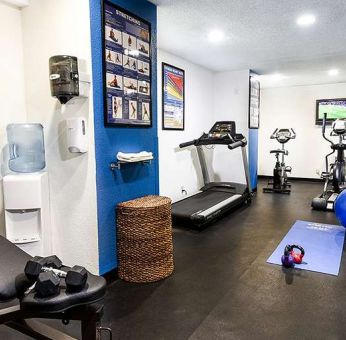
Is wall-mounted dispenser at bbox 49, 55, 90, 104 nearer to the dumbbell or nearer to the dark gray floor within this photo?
the dumbbell

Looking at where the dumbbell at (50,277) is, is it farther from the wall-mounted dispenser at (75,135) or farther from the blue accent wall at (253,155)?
the blue accent wall at (253,155)

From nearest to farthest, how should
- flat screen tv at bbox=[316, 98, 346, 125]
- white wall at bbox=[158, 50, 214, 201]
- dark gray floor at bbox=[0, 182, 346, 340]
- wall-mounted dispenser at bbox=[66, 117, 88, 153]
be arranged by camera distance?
1. dark gray floor at bbox=[0, 182, 346, 340]
2. wall-mounted dispenser at bbox=[66, 117, 88, 153]
3. white wall at bbox=[158, 50, 214, 201]
4. flat screen tv at bbox=[316, 98, 346, 125]

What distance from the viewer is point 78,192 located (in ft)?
8.57

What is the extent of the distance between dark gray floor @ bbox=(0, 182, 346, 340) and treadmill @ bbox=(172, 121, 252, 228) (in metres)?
0.63

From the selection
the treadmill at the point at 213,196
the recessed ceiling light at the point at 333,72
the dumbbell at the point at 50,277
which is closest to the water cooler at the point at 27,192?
the dumbbell at the point at 50,277

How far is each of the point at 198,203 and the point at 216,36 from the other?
2.43 meters

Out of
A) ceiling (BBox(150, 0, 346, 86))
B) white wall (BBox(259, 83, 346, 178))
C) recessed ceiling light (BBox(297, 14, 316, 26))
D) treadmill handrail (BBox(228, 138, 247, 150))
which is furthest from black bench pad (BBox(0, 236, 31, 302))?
white wall (BBox(259, 83, 346, 178))

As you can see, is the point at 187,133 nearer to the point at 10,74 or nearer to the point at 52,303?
the point at 10,74

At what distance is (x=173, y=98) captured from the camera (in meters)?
5.27

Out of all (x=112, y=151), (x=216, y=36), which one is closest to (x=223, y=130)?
(x=216, y=36)

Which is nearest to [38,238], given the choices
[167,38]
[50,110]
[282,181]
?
[50,110]

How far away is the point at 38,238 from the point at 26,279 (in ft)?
4.37

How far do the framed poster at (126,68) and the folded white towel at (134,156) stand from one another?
0.90 feet

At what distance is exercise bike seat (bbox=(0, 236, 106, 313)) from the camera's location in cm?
116
